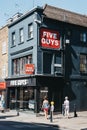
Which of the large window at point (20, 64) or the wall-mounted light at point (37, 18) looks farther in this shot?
the large window at point (20, 64)

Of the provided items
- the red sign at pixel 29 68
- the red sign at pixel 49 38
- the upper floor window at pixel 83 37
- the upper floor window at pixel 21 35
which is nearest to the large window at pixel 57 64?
the red sign at pixel 49 38

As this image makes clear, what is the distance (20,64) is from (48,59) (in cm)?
445

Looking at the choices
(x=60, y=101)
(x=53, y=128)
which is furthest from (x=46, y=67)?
Result: (x=53, y=128)

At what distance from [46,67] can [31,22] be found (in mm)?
4819

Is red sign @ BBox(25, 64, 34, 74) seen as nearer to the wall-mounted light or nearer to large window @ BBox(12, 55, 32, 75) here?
large window @ BBox(12, 55, 32, 75)

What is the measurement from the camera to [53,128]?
22.4m

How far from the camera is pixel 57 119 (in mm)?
27938

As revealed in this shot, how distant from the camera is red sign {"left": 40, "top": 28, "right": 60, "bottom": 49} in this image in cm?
3266

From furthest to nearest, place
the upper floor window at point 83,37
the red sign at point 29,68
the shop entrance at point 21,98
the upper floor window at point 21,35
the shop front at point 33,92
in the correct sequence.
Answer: the upper floor window at point 83,37 → the upper floor window at point 21,35 → the shop entrance at point 21,98 → the red sign at point 29,68 → the shop front at point 33,92

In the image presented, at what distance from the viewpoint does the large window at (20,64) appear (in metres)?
34.4

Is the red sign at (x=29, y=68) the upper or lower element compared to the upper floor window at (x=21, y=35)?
lower

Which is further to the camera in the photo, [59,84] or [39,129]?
[59,84]

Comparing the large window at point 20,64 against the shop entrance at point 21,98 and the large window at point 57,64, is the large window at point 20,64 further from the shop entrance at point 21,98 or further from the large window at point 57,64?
the large window at point 57,64

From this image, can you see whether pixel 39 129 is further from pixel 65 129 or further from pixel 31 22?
pixel 31 22
